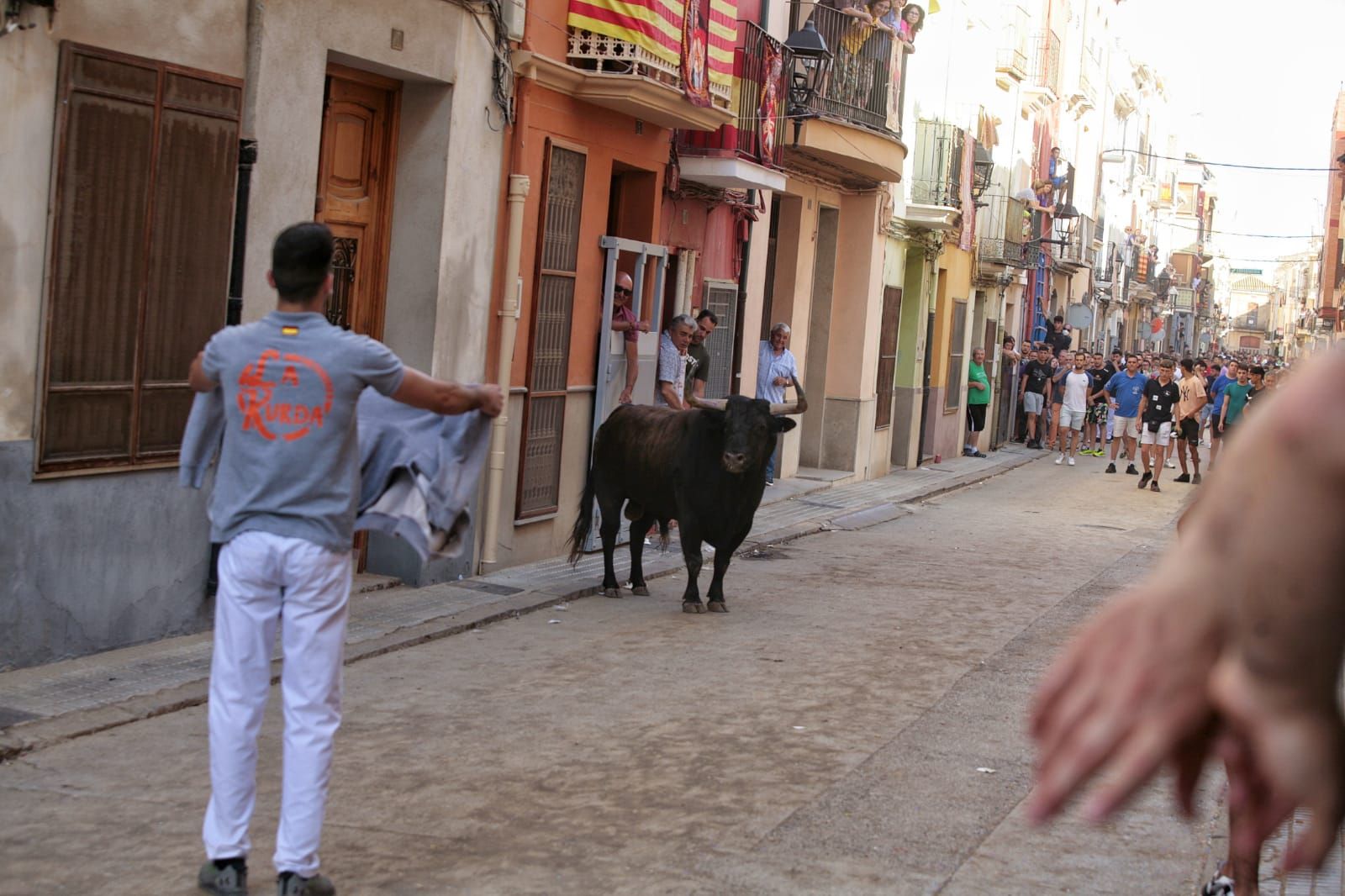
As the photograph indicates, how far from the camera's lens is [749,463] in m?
11.6

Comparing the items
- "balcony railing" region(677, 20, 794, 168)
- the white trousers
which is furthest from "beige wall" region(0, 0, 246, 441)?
"balcony railing" region(677, 20, 794, 168)

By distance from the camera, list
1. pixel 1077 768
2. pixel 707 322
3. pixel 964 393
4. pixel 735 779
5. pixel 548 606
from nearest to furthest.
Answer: pixel 1077 768 → pixel 735 779 → pixel 548 606 → pixel 707 322 → pixel 964 393

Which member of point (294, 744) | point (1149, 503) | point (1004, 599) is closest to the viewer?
point (294, 744)

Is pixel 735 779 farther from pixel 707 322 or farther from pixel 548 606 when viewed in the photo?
pixel 707 322

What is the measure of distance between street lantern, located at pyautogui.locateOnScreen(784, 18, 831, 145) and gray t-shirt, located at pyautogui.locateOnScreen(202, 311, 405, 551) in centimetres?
1398

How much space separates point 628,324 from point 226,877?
31.6 ft

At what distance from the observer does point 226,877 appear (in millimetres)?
5164

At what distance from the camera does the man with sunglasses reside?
1452cm

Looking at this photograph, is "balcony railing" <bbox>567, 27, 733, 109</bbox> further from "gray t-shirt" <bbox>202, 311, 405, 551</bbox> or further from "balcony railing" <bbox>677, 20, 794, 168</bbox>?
"gray t-shirt" <bbox>202, 311, 405, 551</bbox>

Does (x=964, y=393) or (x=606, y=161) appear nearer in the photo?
(x=606, y=161)

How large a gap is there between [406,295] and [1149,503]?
45.8 feet

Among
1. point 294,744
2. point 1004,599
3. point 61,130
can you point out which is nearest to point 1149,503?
point 1004,599

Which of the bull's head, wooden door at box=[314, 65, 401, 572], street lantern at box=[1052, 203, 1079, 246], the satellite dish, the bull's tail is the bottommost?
the bull's tail

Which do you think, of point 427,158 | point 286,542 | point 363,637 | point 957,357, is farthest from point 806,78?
point 286,542
